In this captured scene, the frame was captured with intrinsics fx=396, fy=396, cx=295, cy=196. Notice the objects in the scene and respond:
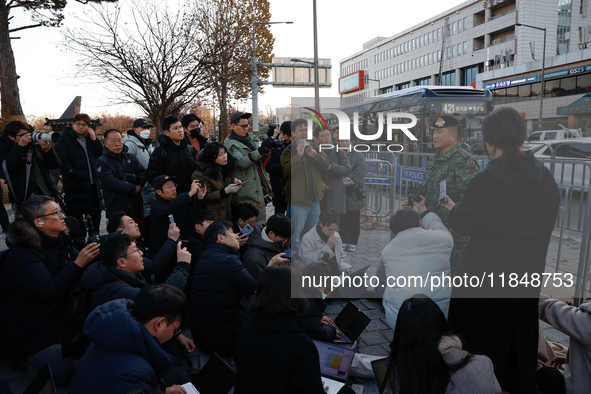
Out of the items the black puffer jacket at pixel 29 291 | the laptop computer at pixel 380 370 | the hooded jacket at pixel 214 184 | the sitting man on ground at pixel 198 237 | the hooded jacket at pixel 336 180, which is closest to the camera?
the laptop computer at pixel 380 370

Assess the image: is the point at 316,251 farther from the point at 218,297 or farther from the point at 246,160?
the point at 246,160

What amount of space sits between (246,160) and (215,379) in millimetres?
2856

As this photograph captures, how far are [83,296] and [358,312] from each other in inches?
82.6

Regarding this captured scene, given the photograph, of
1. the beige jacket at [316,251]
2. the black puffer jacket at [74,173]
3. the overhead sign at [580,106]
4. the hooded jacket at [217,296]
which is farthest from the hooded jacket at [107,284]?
the overhead sign at [580,106]

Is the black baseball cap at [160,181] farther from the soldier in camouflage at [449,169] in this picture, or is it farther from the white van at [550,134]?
the white van at [550,134]

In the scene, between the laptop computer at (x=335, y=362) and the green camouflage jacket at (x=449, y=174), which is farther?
the laptop computer at (x=335, y=362)

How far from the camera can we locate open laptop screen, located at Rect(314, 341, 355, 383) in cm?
279

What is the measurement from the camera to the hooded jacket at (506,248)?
2248mm

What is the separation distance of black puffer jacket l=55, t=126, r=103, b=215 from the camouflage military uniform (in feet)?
14.6

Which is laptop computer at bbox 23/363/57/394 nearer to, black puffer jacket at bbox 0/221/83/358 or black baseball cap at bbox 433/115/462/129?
black puffer jacket at bbox 0/221/83/358

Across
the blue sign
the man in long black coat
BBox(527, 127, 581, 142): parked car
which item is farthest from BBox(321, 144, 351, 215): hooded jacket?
the man in long black coat

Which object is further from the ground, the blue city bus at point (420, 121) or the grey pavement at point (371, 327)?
the blue city bus at point (420, 121)

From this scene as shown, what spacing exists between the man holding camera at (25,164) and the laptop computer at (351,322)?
4.32 m

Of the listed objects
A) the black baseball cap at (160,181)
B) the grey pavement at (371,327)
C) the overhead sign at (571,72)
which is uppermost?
the overhead sign at (571,72)
